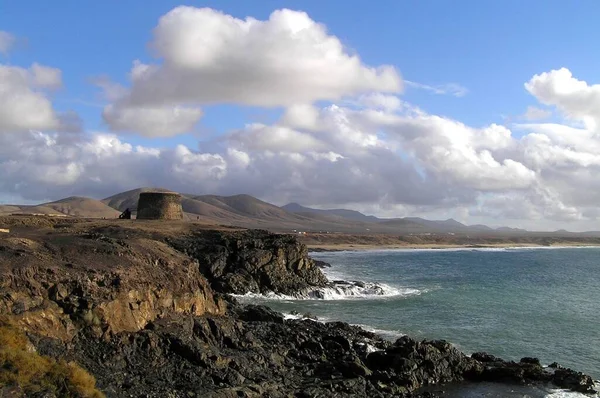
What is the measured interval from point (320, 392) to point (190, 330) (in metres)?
6.33

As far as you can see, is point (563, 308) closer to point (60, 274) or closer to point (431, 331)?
point (431, 331)

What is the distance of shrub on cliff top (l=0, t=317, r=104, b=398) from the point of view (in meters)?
15.0

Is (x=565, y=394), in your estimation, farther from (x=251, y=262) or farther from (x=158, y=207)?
(x=158, y=207)

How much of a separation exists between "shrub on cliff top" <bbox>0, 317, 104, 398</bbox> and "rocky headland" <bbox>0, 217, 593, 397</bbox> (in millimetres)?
51

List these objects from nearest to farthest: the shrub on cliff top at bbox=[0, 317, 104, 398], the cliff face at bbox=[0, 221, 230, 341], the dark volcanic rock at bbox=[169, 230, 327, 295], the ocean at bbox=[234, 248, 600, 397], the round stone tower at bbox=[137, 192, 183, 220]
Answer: the shrub on cliff top at bbox=[0, 317, 104, 398], the cliff face at bbox=[0, 221, 230, 341], the ocean at bbox=[234, 248, 600, 397], the dark volcanic rock at bbox=[169, 230, 327, 295], the round stone tower at bbox=[137, 192, 183, 220]

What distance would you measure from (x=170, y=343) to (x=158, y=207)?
5292cm

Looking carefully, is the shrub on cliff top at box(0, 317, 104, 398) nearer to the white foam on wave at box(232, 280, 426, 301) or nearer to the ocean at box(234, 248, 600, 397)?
the ocean at box(234, 248, 600, 397)

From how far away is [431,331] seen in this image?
1405 inches

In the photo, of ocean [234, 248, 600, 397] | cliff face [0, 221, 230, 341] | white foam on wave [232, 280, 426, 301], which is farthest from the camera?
white foam on wave [232, 280, 426, 301]

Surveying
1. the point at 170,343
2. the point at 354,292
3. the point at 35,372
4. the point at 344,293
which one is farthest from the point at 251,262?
the point at 35,372

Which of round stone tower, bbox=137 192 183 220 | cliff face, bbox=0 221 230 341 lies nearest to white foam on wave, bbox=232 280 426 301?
cliff face, bbox=0 221 230 341

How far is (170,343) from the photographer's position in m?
21.6

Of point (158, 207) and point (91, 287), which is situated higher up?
point (158, 207)

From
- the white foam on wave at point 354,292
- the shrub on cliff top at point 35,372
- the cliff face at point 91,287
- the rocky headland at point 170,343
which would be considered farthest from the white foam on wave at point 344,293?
the shrub on cliff top at point 35,372
